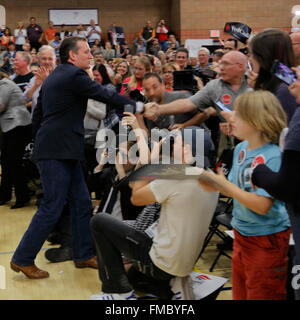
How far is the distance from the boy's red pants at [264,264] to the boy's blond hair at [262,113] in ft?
1.68

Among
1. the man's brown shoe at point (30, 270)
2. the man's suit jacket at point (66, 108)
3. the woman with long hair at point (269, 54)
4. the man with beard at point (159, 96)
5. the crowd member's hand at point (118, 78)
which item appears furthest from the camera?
the crowd member's hand at point (118, 78)

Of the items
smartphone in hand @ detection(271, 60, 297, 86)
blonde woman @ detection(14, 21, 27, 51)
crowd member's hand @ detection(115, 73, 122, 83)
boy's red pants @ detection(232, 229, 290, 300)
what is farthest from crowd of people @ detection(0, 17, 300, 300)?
blonde woman @ detection(14, 21, 27, 51)

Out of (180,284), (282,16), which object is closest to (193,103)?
(180,284)

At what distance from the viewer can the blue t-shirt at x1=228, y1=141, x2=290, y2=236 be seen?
2371 mm

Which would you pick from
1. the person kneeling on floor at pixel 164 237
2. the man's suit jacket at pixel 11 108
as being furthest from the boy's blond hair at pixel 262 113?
the man's suit jacket at pixel 11 108

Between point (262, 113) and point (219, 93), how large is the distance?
1594mm

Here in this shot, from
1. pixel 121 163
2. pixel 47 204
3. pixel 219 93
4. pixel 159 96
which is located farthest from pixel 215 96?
pixel 47 204

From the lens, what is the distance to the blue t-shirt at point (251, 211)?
7.78ft

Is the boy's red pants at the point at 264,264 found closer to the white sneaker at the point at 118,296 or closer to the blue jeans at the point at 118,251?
the blue jeans at the point at 118,251

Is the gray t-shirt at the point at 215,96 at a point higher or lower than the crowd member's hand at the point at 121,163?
higher

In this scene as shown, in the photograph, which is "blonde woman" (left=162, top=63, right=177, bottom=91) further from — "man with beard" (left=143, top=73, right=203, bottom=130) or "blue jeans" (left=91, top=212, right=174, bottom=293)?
"blue jeans" (left=91, top=212, right=174, bottom=293)

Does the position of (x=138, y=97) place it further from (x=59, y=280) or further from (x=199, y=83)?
(x=59, y=280)

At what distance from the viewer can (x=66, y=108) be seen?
3857 mm

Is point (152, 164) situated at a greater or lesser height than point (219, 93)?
lesser
